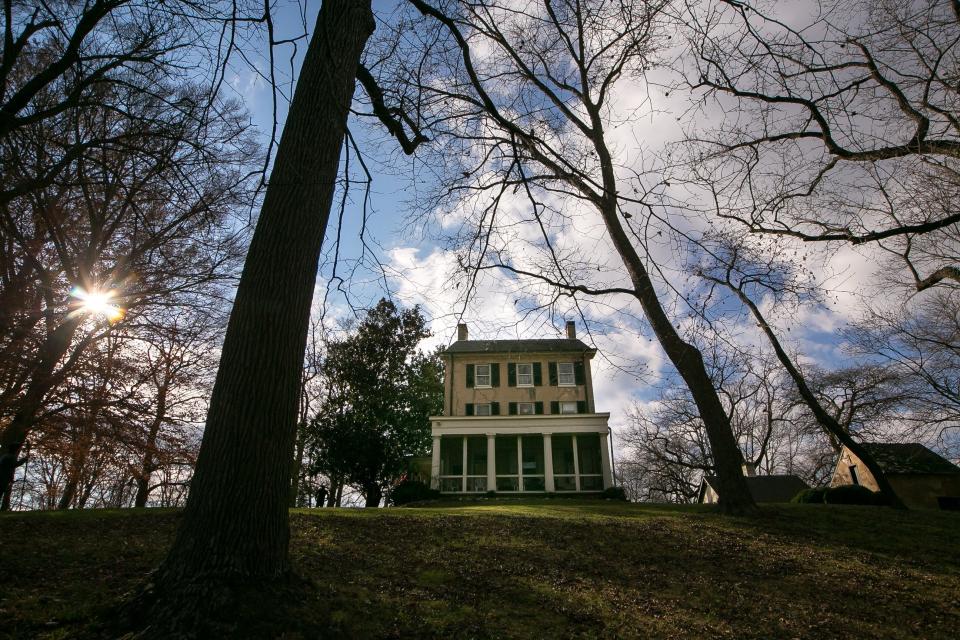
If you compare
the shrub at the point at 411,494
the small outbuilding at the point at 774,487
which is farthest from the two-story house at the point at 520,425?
the small outbuilding at the point at 774,487

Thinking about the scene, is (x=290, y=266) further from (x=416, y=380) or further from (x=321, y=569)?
(x=416, y=380)

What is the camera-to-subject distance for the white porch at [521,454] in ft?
79.2

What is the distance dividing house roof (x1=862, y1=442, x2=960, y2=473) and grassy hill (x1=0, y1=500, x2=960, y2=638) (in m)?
16.8

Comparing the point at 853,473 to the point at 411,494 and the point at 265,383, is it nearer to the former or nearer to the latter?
the point at 411,494

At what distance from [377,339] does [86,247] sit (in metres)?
16.5

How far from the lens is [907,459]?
907 inches

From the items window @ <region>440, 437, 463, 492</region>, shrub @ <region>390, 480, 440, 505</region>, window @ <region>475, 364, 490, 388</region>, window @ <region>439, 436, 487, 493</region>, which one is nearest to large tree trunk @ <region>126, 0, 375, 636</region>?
shrub @ <region>390, 480, 440, 505</region>

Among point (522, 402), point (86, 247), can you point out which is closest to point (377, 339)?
point (522, 402)

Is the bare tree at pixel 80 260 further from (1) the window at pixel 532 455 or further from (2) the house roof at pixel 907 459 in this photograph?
(2) the house roof at pixel 907 459

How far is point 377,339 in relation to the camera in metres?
27.1

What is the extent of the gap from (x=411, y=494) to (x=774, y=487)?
19583 millimetres

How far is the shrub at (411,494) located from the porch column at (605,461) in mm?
7716

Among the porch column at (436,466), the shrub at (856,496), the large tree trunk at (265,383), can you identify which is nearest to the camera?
the large tree trunk at (265,383)

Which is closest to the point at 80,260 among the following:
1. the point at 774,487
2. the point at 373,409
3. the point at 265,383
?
the point at 265,383
